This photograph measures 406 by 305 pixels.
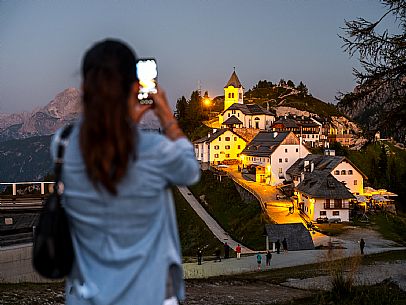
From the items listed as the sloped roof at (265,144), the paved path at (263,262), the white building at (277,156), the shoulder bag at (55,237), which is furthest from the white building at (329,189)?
the shoulder bag at (55,237)

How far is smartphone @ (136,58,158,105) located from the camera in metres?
2.51

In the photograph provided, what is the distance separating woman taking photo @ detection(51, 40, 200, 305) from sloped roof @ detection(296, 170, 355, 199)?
1831 inches

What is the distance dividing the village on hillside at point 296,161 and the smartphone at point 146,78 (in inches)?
403

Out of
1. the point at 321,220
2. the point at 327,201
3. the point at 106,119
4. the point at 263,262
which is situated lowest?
the point at 263,262

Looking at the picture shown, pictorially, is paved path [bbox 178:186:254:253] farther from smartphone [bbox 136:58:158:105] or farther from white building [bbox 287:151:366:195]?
smartphone [bbox 136:58:158:105]

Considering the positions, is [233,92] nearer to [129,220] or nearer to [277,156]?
[277,156]

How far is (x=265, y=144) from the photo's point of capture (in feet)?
258

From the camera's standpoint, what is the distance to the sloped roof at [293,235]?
34.2 meters

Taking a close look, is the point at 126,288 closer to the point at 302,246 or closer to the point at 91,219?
the point at 91,219

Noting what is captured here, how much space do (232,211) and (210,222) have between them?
5.25 m

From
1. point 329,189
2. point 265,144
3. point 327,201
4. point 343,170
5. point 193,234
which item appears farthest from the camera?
point 265,144

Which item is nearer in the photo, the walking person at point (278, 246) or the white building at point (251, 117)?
the walking person at point (278, 246)

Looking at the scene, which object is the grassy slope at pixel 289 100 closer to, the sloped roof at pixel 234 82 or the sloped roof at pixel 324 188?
the sloped roof at pixel 234 82

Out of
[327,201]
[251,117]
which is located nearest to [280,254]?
[327,201]
